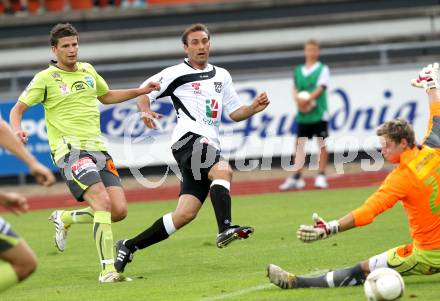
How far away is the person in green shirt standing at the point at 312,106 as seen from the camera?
1736 centimetres

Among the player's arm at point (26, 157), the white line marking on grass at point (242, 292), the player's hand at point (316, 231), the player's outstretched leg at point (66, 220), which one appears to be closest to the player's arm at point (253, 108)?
the player's outstretched leg at point (66, 220)

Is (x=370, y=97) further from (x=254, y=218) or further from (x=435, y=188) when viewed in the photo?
(x=435, y=188)

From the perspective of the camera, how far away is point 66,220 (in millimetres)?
10852

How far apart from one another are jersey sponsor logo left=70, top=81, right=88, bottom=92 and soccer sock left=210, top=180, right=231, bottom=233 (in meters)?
1.63

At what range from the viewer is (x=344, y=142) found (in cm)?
1934

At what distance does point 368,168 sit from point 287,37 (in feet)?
19.0

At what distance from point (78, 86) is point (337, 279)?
347 centimetres

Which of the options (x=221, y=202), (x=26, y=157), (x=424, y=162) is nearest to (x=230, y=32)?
(x=221, y=202)

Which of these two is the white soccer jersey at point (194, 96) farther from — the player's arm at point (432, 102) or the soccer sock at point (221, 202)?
the player's arm at point (432, 102)

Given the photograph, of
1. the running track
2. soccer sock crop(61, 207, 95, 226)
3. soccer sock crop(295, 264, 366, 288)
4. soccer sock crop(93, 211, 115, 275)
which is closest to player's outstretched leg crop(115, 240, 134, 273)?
soccer sock crop(93, 211, 115, 275)

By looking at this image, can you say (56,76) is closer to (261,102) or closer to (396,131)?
(261,102)

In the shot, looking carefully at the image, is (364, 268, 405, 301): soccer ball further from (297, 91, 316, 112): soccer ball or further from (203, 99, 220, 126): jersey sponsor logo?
(297, 91, 316, 112): soccer ball

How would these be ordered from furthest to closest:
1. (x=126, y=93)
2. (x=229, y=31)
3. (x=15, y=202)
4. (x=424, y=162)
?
(x=229, y=31) < (x=126, y=93) < (x=424, y=162) < (x=15, y=202)

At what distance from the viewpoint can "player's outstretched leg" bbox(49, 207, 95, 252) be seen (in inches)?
422
